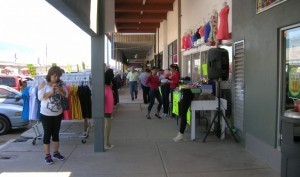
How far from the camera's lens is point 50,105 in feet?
21.0

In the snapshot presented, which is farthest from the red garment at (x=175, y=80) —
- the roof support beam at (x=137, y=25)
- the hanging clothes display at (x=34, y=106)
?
the roof support beam at (x=137, y=25)

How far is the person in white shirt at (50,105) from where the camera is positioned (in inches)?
252

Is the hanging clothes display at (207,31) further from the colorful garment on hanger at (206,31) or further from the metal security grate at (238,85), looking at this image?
the metal security grate at (238,85)

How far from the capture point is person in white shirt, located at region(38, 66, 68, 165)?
6398mm

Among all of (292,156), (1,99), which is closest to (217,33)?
(292,156)

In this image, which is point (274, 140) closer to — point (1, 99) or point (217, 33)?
point (217, 33)

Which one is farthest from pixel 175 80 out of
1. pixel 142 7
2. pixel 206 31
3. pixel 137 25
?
pixel 137 25

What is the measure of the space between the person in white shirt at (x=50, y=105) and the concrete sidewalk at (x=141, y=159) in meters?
0.49

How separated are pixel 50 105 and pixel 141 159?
6.36 feet

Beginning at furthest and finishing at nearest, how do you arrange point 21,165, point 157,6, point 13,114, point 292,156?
1. point 157,6
2. point 13,114
3. point 21,165
4. point 292,156

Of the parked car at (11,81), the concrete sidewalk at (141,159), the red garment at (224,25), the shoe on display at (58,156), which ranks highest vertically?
the red garment at (224,25)

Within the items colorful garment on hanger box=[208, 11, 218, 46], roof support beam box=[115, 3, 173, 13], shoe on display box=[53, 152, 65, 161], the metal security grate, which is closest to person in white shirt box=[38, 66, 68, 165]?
shoe on display box=[53, 152, 65, 161]

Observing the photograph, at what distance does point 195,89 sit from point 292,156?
439 cm

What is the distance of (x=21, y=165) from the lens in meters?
6.39
